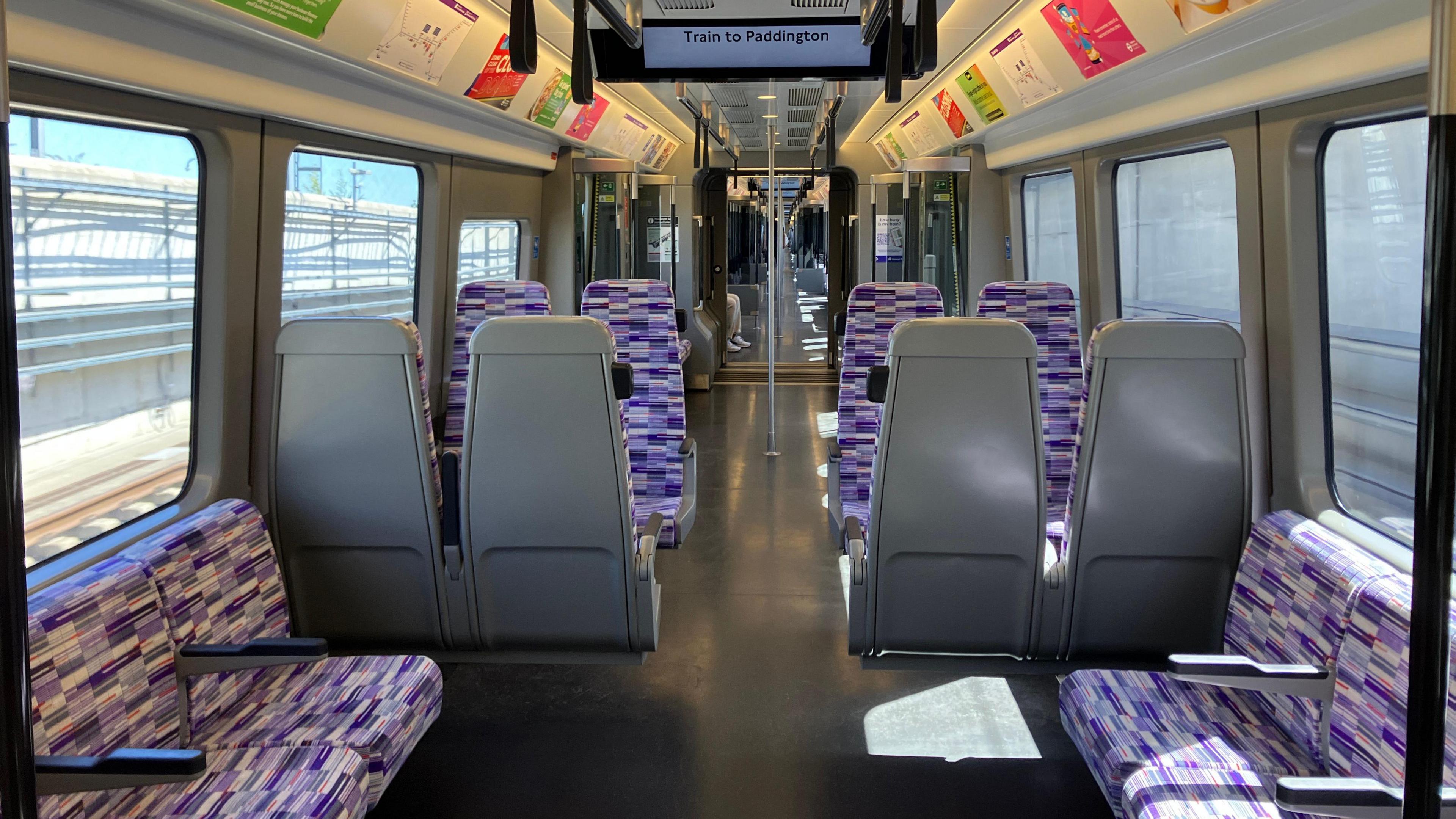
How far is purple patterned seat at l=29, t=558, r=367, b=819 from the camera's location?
2.14 metres

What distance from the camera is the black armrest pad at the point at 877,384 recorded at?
3.01 metres

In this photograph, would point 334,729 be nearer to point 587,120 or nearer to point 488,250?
point 488,250

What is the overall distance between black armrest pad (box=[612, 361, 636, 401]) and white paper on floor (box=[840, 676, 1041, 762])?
1.39 m

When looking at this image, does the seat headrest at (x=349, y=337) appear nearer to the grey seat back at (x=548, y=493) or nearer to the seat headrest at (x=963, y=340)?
the grey seat back at (x=548, y=493)

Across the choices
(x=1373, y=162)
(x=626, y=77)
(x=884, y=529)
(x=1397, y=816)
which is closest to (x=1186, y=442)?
A: (x=884, y=529)

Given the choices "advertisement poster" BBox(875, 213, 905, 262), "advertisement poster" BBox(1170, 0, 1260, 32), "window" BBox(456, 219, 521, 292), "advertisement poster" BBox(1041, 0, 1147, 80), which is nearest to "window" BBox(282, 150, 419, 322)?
"window" BBox(456, 219, 521, 292)

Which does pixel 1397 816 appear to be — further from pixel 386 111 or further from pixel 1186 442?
pixel 386 111

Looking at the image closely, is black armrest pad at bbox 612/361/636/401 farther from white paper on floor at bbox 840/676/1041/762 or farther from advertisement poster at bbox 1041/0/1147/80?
advertisement poster at bbox 1041/0/1147/80

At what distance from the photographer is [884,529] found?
3.01m

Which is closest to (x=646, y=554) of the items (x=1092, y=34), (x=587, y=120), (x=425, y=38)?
(x=425, y=38)

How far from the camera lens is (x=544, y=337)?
291cm

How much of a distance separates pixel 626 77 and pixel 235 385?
1769 mm

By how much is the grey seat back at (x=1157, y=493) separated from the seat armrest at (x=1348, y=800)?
1.46 meters

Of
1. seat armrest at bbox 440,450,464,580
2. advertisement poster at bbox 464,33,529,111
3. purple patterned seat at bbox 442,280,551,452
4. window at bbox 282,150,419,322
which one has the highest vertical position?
advertisement poster at bbox 464,33,529,111
